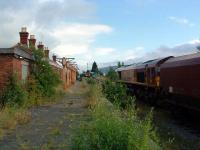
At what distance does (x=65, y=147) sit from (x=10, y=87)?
11090 mm

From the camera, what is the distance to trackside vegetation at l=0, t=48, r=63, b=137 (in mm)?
15227

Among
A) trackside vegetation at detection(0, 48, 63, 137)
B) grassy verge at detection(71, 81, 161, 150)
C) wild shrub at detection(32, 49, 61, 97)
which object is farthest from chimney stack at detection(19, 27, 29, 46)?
grassy verge at detection(71, 81, 161, 150)

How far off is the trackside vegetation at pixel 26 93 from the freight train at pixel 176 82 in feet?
21.3

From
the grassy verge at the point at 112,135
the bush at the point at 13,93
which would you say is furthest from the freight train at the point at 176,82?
the grassy verge at the point at 112,135

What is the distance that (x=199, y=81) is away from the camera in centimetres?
1758

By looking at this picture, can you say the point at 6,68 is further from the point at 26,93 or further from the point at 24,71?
the point at 24,71

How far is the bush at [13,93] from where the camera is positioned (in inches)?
773

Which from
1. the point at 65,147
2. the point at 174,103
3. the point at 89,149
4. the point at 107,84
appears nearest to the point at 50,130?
the point at 65,147

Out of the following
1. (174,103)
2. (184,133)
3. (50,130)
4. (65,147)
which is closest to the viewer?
(65,147)

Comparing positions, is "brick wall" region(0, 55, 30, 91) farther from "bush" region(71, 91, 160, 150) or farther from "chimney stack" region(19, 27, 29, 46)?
"chimney stack" region(19, 27, 29, 46)

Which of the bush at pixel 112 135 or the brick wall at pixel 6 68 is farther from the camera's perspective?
the brick wall at pixel 6 68

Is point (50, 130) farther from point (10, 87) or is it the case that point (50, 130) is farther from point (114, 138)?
point (10, 87)

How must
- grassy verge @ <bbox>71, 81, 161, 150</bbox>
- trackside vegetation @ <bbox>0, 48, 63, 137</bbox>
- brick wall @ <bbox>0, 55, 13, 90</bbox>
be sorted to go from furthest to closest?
brick wall @ <bbox>0, 55, 13, 90</bbox> → trackside vegetation @ <bbox>0, 48, 63, 137</bbox> → grassy verge @ <bbox>71, 81, 161, 150</bbox>

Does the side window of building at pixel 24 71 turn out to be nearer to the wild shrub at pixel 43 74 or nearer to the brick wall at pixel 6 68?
the wild shrub at pixel 43 74
